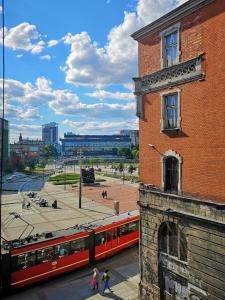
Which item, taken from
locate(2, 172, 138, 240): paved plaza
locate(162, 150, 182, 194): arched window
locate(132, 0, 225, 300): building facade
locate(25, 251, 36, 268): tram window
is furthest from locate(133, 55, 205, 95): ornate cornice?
locate(2, 172, 138, 240): paved plaza

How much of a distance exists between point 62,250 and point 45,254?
1.28 metres

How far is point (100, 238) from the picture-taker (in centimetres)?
2173

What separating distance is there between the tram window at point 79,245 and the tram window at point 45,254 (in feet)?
4.92

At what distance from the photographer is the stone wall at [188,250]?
489 inches

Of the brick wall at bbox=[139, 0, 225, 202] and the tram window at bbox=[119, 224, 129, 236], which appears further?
the tram window at bbox=[119, 224, 129, 236]

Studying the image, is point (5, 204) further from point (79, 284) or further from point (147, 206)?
point (147, 206)

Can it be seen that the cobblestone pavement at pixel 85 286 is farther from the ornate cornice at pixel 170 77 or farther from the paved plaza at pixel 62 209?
the ornate cornice at pixel 170 77

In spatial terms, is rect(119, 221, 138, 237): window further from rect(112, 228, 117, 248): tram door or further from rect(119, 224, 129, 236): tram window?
rect(112, 228, 117, 248): tram door

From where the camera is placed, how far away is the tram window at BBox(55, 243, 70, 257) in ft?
62.8

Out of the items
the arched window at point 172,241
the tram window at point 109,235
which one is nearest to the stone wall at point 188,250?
the arched window at point 172,241

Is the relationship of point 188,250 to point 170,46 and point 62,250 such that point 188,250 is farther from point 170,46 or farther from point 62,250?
point 170,46

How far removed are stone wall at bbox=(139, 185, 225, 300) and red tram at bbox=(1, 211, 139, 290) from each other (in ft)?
16.9

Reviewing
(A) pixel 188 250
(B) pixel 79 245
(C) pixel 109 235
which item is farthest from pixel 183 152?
(C) pixel 109 235

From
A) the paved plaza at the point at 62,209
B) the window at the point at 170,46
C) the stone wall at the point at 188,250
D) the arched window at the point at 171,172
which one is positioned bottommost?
the paved plaza at the point at 62,209
